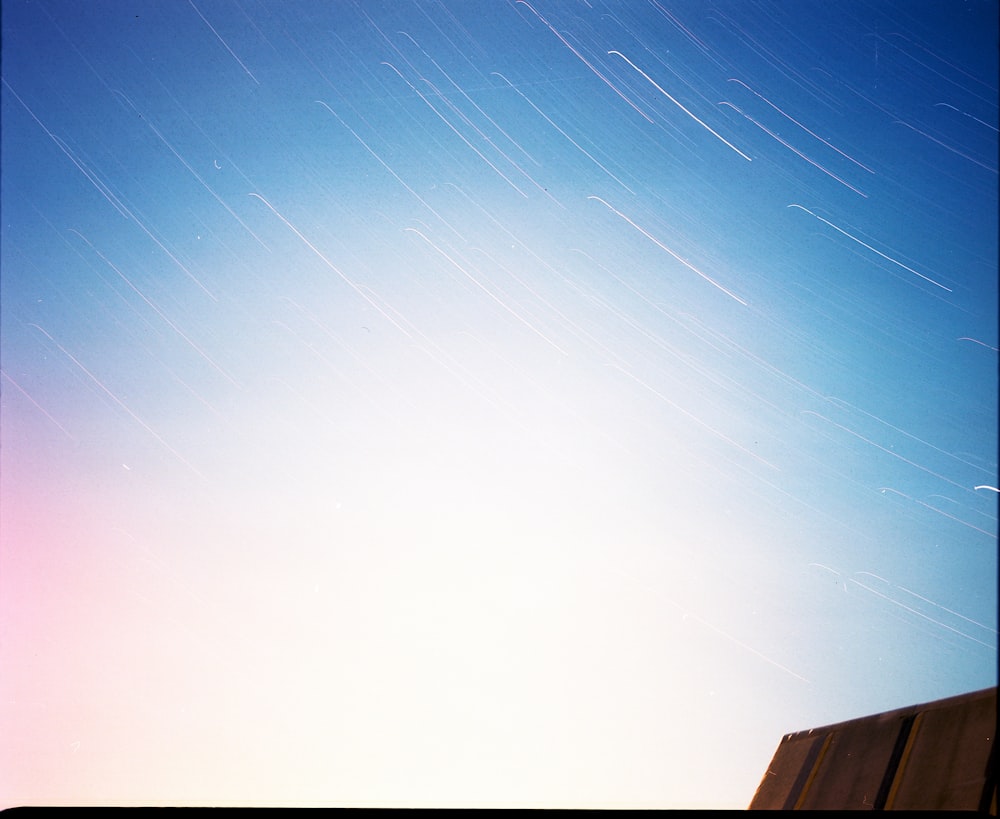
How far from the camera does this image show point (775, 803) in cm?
287

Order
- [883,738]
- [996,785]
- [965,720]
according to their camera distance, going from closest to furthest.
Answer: [996,785] < [965,720] < [883,738]

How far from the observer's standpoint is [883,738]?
8.07ft

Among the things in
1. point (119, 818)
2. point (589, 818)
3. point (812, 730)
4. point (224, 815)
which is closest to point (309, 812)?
point (224, 815)

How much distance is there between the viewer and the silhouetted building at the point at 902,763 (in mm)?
1963

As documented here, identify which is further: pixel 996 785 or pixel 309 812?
pixel 996 785

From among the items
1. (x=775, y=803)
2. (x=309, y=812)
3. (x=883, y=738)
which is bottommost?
(x=775, y=803)

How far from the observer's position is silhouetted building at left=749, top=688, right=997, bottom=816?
77.3 inches

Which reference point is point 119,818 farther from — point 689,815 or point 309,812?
point 689,815

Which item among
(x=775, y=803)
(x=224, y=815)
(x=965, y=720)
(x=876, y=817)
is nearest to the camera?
(x=876, y=817)

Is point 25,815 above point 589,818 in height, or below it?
above

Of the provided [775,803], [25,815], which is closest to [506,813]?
[25,815]

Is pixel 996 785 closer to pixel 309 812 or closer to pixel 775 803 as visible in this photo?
pixel 775 803

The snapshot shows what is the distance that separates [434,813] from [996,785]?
1.56m

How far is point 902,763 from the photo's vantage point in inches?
89.3
